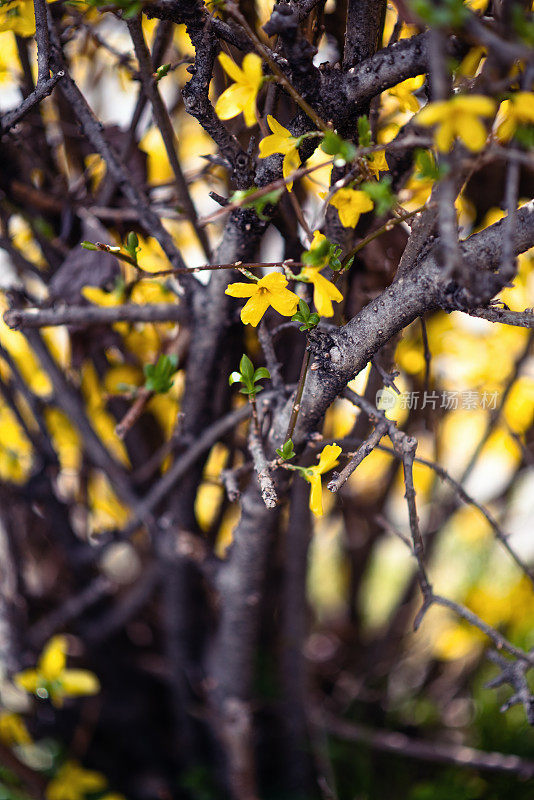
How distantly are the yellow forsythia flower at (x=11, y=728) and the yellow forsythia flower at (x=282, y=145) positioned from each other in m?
1.20

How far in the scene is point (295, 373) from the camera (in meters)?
0.74

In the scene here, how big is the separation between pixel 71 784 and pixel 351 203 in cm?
122

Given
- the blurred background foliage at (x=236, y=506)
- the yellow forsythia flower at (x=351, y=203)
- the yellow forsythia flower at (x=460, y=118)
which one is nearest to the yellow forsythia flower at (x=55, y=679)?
the blurred background foliage at (x=236, y=506)

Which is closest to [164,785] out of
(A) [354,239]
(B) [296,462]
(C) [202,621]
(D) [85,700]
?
(D) [85,700]

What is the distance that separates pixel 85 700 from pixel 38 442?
623 millimetres

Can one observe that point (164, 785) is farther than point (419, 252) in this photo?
Yes

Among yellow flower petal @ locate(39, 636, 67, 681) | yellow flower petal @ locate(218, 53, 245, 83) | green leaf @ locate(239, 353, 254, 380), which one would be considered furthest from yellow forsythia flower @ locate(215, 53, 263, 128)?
yellow flower petal @ locate(39, 636, 67, 681)

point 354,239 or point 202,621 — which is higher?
point 354,239

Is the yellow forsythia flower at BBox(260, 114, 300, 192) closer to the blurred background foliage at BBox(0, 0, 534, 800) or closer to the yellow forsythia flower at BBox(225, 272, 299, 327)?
the yellow forsythia flower at BBox(225, 272, 299, 327)

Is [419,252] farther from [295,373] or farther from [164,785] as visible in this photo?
[164,785]

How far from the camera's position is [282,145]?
0.48 metres

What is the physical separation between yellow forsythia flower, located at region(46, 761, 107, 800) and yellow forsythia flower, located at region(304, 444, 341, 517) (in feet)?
3.17

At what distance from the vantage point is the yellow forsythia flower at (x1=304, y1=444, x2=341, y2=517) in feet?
1.63

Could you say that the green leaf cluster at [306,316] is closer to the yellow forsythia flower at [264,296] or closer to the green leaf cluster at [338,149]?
the yellow forsythia flower at [264,296]
